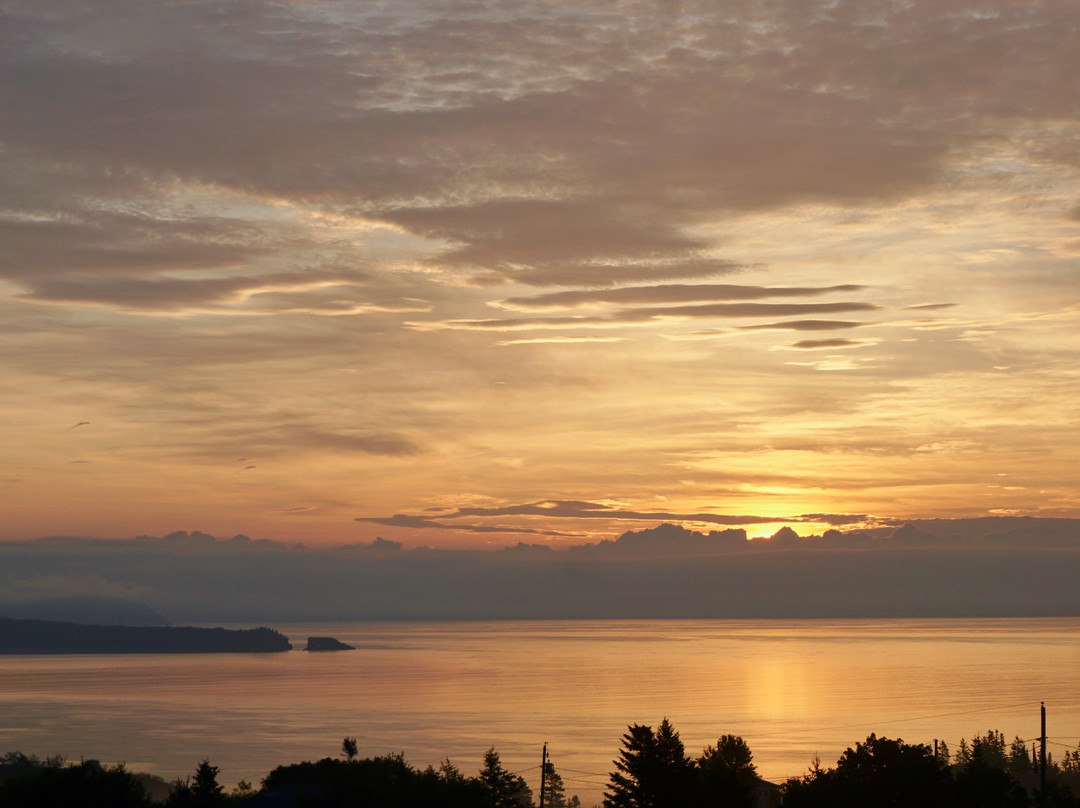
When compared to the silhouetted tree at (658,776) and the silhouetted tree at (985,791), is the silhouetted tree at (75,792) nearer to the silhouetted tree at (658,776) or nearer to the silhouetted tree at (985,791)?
the silhouetted tree at (658,776)

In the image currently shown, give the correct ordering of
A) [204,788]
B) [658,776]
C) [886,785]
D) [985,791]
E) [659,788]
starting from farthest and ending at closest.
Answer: [204,788] < [658,776] < [659,788] < [985,791] < [886,785]

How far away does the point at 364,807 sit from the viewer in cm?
5434

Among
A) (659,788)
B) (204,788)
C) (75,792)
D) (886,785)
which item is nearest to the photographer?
(886,785)

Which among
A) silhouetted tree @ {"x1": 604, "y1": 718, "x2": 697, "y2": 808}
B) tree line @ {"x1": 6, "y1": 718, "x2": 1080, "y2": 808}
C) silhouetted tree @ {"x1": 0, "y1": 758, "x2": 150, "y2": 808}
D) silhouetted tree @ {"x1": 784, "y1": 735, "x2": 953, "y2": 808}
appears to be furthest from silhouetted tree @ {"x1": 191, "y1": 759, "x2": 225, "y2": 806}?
silhouetted tree @ {"x1": 784, "y1": 735, "x2": 953, "y2": 808}

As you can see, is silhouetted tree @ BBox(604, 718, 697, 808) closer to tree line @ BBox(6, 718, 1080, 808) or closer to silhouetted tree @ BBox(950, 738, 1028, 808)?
tree line @ BBox(6, 718, 1080, 808)

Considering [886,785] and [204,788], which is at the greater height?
[886,785]

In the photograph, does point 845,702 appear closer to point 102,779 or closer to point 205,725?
point 205,725

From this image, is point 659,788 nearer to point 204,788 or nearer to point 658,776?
point 658,776

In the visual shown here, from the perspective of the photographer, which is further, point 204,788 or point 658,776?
point 204,788

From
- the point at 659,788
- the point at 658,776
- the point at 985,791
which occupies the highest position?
the point at 658,776

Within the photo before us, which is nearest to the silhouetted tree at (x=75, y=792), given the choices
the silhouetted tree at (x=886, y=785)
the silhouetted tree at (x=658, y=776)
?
the silhouetted tree at (x=658, y=776)

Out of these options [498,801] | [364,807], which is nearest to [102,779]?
[364,807]

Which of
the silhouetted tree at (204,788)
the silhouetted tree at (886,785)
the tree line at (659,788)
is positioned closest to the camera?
the silhouetted tree at (886,785)

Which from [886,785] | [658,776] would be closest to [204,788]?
[658,776]
